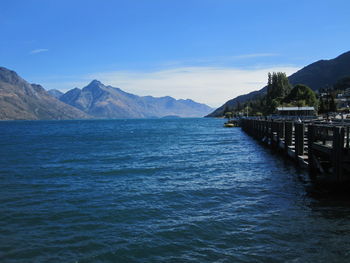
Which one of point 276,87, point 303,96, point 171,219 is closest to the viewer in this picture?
point 171,219

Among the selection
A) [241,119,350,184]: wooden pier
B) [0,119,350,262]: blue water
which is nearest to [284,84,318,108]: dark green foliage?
[241,119,350,184]: wooden pier

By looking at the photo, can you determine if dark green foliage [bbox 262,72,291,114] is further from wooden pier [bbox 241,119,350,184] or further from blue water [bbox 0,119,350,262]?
blue water [bbox 0,119,350,262]

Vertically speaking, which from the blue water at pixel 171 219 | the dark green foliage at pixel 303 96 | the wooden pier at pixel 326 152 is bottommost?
the blue water at pixel 171 219

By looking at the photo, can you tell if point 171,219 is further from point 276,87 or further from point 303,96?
point 276,87

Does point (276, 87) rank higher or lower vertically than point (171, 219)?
higher

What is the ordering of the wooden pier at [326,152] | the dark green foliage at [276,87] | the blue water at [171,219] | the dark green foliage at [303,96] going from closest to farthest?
the blue water at [171,219], the wooden pier at [326,152], the dark green foliage at [303,96], the dark green foliage at [276,87]

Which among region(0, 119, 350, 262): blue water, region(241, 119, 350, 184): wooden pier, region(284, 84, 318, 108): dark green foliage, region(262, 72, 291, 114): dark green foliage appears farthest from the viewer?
region(262, 72, 291, 114): dark green foliage

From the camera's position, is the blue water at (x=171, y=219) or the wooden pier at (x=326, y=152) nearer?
the blue water at (x=171, y=219)

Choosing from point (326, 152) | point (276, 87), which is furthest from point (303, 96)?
point (326, 152)

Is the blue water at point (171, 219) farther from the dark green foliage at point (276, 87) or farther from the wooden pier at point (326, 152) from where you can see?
the dark green foliage at point (276, 87)

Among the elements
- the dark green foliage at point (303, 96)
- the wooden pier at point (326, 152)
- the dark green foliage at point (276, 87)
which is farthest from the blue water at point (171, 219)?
the dark green foliage at point (276, 87)

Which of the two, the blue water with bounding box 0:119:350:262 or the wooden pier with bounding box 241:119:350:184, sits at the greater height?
the wooden pier with bounding box 241:119:350:184

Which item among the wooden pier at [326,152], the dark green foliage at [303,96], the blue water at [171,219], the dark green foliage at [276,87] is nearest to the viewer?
the blue water at [171,219]

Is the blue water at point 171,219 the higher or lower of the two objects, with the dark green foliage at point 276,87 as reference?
lower
